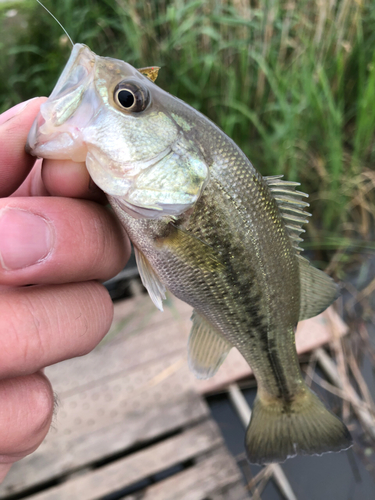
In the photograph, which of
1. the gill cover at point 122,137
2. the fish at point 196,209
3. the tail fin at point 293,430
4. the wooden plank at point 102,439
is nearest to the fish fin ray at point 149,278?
the fish at point 196,209

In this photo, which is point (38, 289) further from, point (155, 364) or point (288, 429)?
point (155, 364)

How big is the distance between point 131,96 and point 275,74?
167cm

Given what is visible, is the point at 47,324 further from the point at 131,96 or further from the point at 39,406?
the point at 131,96

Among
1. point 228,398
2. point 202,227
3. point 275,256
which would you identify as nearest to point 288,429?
point 275,256

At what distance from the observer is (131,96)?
72 centimetres

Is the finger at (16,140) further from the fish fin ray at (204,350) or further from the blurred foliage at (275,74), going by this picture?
the blurred foliage at (275,74)

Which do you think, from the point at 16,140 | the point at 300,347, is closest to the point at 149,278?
the point at 16,140

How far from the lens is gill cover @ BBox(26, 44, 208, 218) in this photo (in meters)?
0.67

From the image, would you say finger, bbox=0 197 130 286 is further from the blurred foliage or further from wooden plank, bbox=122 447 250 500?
the blurred foliage

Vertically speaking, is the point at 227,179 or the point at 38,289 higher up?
the point at 227,179

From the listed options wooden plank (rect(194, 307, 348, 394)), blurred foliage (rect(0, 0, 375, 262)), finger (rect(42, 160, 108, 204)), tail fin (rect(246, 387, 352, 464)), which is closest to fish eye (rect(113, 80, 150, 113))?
finger (rect(42, 160, 108, 204))

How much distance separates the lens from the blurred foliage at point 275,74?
1.99 meters

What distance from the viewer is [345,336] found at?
199 centimetres

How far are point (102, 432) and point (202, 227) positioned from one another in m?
1.34
